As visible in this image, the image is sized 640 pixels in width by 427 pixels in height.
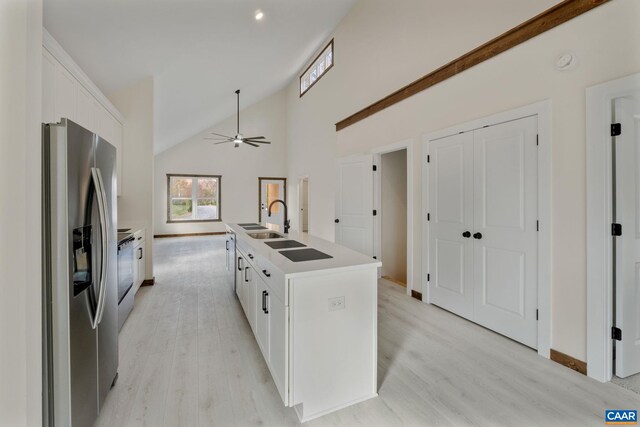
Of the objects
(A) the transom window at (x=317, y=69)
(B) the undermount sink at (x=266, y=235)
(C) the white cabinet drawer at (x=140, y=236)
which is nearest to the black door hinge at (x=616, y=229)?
(B) the undermount sink at (x=266, y=235)

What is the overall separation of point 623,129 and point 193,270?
546 centimetres

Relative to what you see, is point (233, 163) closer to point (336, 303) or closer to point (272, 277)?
point (272, 277)

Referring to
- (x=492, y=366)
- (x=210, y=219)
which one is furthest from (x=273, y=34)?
(x=210, y=219)

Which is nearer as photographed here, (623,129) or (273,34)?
(623,129)

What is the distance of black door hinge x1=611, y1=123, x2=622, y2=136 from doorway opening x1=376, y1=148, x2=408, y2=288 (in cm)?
275

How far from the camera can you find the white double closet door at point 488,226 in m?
2.37

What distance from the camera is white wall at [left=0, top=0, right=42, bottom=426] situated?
984 millimetres

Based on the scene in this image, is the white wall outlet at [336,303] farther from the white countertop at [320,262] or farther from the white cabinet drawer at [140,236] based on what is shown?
the white cabinet drawer at [140,236]

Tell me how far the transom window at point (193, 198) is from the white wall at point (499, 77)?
20.1ft

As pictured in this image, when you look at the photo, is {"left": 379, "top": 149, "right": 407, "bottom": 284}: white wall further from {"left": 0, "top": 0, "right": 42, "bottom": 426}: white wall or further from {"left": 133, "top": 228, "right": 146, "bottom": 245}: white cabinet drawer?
{"left": 0, "top": 0, "right": 42, "bottom": 426}: white wall

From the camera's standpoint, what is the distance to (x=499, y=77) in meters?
2.55

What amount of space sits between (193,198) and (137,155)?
19.0 feet

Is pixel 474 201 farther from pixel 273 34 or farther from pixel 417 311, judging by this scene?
pixel 273 34

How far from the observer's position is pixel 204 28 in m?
3.33
